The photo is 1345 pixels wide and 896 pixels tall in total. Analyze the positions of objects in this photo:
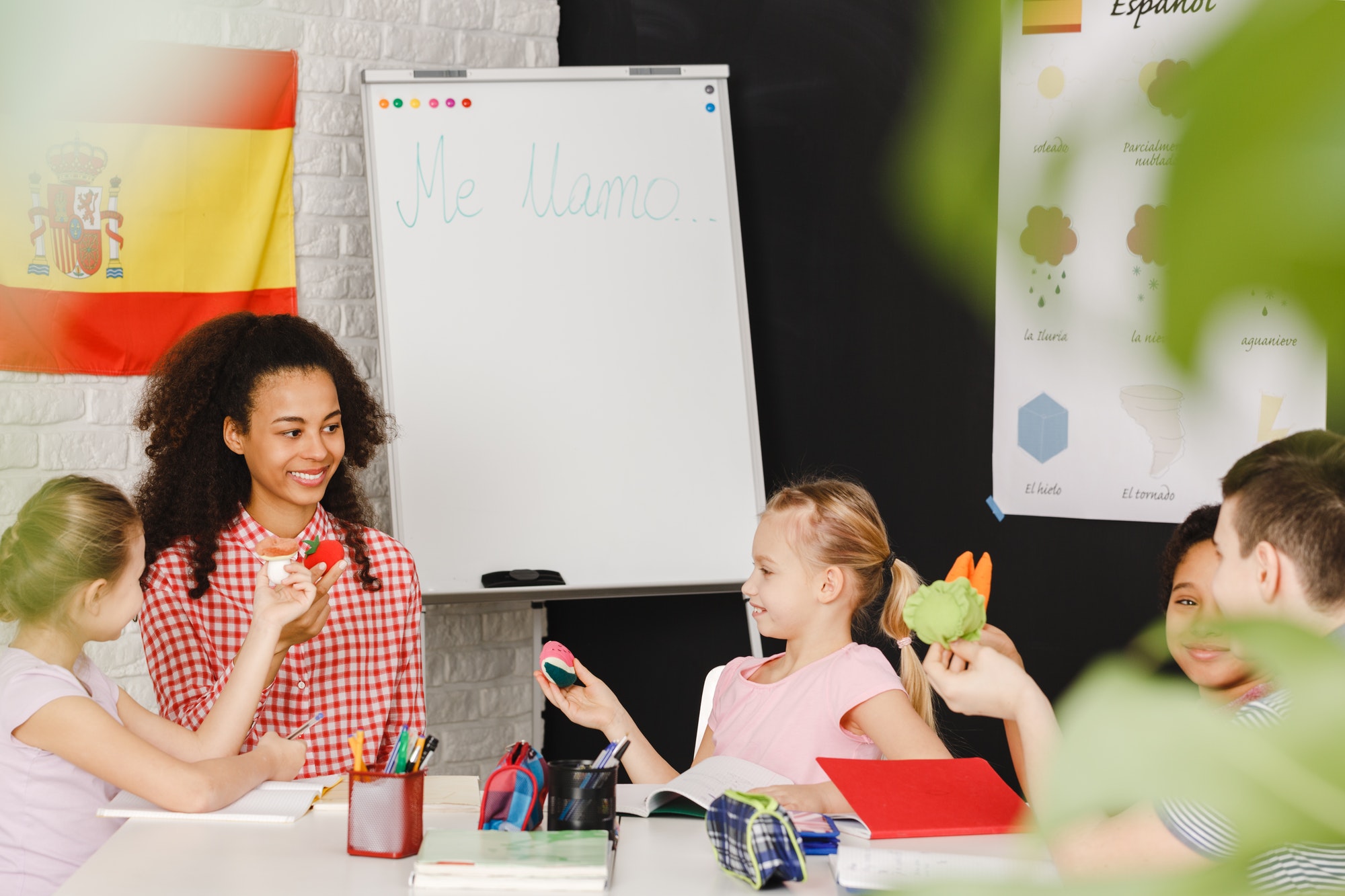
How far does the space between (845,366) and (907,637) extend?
3.69ft

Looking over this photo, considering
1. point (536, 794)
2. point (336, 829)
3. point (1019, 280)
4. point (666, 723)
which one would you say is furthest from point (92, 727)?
point (666, 723)

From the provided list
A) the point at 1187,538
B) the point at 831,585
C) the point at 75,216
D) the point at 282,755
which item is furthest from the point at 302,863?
the point at 75,216

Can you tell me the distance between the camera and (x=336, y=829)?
1.30m

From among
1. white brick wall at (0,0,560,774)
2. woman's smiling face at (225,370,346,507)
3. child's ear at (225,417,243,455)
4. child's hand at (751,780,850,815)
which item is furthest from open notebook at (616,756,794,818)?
white brick wall at (0,0,560,774)

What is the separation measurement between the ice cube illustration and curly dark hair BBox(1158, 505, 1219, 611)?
1.58ft

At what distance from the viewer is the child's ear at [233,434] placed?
6.61 ft

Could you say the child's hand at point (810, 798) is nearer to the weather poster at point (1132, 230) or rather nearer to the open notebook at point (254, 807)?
the open notebook at point (254, 807)

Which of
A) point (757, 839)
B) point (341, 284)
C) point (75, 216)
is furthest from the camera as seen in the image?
point (341, 284)

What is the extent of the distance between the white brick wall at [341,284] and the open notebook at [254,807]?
1261 millimetres

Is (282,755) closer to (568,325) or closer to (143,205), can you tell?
(568,325)

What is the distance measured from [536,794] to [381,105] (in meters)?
1.90

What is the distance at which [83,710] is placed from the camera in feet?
4.41

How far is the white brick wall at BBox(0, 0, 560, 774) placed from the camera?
2574 millimetres

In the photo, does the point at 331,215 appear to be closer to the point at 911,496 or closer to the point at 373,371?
the point at 373,371
